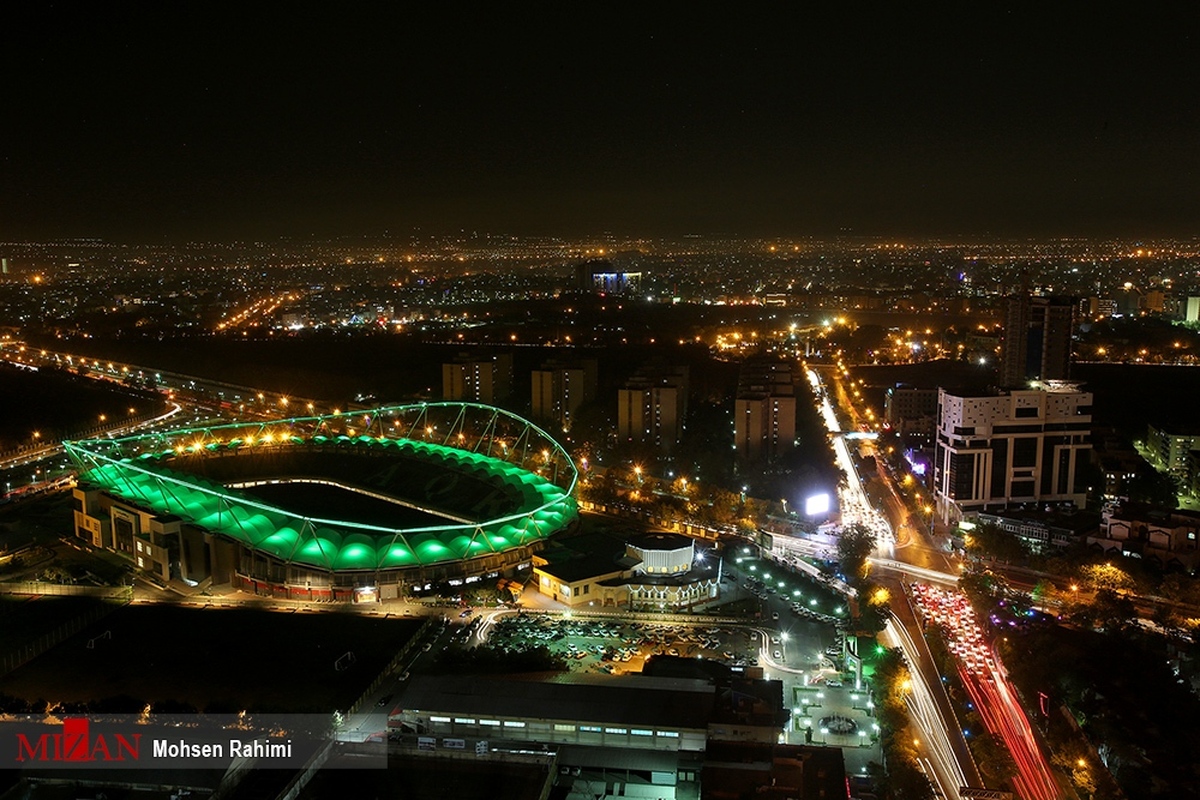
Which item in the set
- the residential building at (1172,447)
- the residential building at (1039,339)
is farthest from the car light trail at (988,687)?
the residential building at (1172,447)

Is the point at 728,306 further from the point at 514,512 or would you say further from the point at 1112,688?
the point at 1112,688

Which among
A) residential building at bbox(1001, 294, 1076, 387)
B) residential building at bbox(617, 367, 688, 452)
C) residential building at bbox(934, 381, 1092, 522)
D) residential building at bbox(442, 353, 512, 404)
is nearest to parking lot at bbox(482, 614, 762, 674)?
residential building at bbox(934, 381, 1092, 522)

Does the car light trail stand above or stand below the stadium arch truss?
below

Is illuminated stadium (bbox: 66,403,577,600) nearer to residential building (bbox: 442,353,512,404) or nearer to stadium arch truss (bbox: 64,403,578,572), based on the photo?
stadium arch truss (bbox: 64,403,578,572)

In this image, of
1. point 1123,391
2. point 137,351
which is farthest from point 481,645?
point 137,351

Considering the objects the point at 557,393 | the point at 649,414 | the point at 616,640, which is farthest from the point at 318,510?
the point at 557,393

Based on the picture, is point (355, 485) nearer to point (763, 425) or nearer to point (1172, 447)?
point (763, 425)

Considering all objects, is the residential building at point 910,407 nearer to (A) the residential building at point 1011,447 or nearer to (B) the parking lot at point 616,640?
(A) the residential building at point 1011,447
